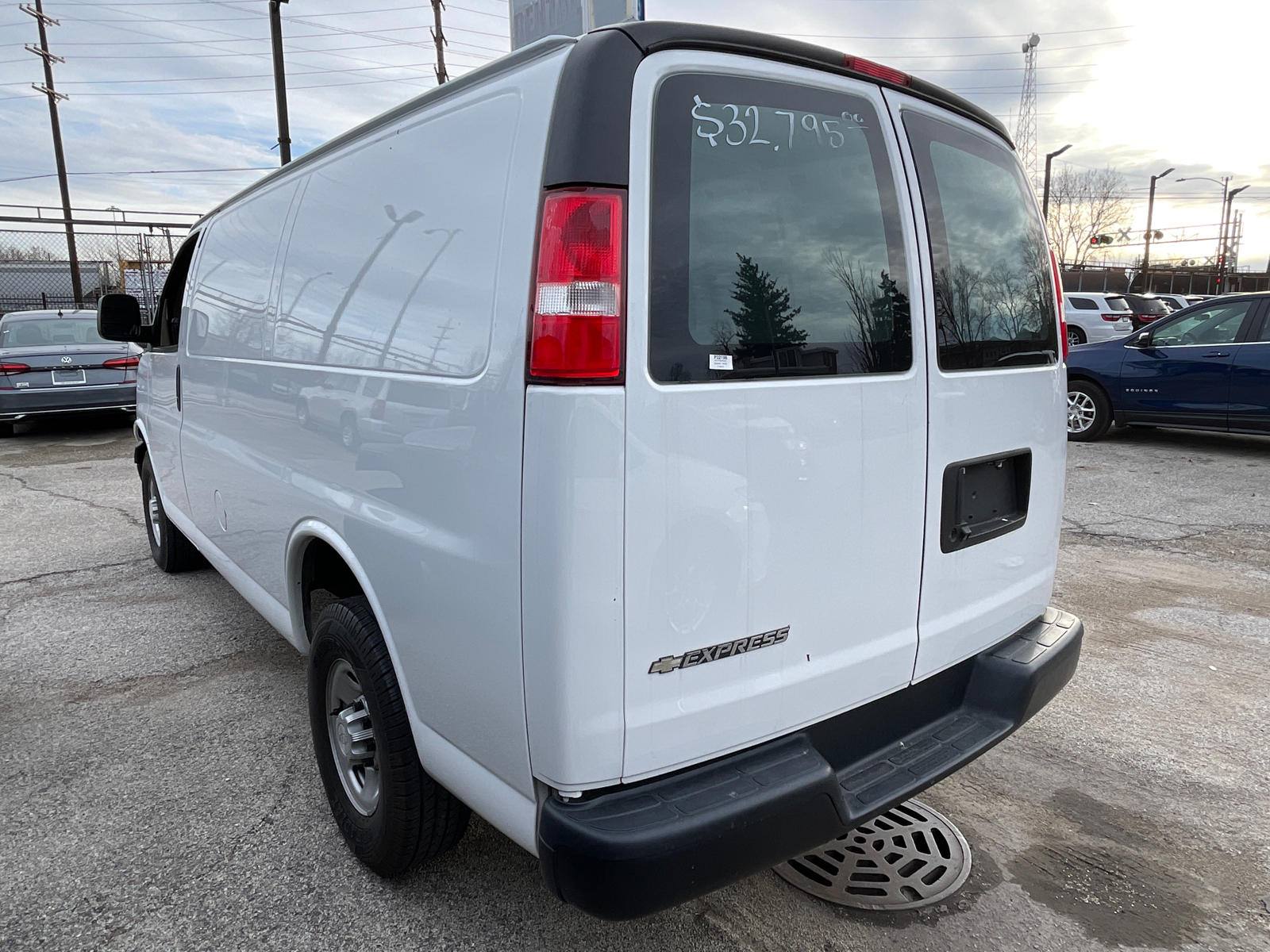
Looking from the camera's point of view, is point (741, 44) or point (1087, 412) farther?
point (1087, 412)

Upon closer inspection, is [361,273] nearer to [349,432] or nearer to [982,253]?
[349,432]

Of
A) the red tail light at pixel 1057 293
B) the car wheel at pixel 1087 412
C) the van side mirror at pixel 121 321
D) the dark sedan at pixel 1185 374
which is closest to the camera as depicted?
the red tail light at pixel 1057 293

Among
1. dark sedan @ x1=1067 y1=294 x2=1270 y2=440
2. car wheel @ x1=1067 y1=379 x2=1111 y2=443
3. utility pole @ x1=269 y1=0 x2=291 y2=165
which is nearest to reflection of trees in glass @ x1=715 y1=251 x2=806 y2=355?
dark sedan @ x1=1067 y1=294 x2=1270 y2=440

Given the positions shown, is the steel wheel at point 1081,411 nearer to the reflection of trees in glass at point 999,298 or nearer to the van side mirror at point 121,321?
the reflection of trees in glass at point 999,298

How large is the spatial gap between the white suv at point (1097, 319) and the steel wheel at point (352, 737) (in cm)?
1961

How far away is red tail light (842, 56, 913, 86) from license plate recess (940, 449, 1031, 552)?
97cm

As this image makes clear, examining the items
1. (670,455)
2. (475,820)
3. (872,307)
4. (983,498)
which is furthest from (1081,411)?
A: (670,455)

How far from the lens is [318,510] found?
8.49ft

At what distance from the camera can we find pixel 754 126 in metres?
1.88

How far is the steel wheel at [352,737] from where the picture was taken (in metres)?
2.50

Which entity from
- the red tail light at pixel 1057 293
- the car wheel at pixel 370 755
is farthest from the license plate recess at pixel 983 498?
the car wheel at pixel 370 755

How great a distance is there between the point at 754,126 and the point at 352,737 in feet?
6.35

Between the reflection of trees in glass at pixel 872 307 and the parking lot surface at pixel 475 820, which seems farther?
the parking lot surface at pixel 475 820

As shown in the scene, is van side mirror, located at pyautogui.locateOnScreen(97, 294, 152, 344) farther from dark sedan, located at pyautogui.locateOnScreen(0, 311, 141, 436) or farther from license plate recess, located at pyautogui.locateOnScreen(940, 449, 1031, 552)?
dark sedan, located at pyautogui.locateOnScreen(0, 311, 141, 436)
